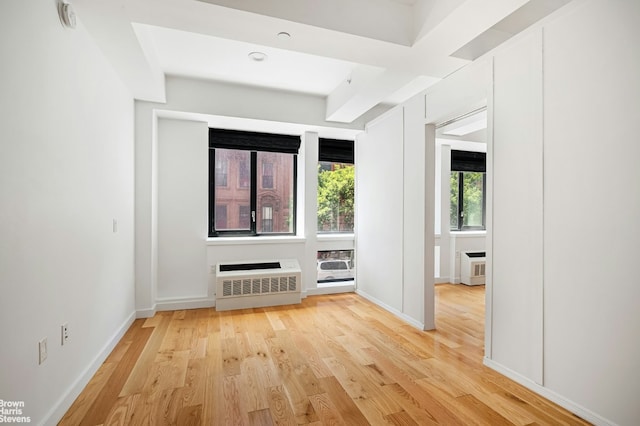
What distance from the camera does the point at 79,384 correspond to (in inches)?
81.8

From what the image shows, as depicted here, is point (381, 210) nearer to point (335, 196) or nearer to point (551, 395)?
point (335, 196)

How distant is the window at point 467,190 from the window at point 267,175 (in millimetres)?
3227

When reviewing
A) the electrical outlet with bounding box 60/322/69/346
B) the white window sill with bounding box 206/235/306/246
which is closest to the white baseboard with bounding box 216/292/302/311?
the white window sill with bounding box 206/235/306/246

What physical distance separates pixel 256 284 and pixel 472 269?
3516 mm

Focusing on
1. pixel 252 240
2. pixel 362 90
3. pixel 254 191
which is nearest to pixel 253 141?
pixel 254 191

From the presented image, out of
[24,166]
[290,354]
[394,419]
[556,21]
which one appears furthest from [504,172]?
[24,166]

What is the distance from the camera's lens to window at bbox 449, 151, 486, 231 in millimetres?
5684

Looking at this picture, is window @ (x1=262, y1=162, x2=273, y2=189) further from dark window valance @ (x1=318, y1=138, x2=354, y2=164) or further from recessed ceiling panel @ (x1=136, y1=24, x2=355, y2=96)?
recessed ceiling panel @ (x1=136, y1=24, x2=355, y2=96)

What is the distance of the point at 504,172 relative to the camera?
2346 millimetres

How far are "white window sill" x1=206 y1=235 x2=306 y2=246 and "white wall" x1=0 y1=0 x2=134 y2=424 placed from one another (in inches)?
56.4

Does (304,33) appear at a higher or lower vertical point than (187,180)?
higher

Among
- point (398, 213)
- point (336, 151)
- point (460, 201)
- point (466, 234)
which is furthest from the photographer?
point (460, 201)

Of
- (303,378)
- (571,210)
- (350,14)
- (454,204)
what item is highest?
(350,14)

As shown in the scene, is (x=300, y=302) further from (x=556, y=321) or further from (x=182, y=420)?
(x=556, y=321)
